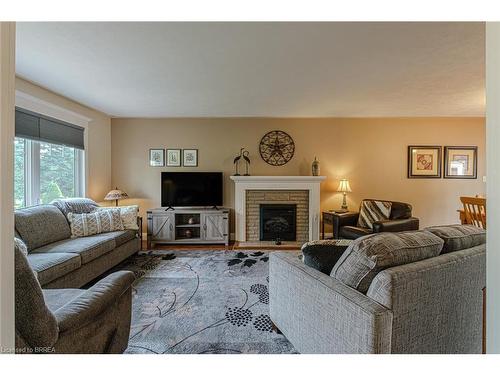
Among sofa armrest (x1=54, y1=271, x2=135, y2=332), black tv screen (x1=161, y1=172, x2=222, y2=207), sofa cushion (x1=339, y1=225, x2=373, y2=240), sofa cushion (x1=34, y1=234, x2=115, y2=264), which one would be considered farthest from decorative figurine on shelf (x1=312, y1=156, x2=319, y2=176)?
sofa armrest (x1=54, y1=271, x2=135, y2=332)

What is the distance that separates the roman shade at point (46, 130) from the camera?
9.68 feet

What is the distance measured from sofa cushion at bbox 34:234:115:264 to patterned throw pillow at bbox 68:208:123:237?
16 centimetres

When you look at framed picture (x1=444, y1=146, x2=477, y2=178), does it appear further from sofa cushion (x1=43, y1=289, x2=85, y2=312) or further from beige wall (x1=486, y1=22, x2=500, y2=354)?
sofa cushion (x1=43, y1=289, x2=85, y2=312)

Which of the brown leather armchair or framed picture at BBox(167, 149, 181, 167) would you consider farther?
framed picture at BBox(167, 149, 181, 167)

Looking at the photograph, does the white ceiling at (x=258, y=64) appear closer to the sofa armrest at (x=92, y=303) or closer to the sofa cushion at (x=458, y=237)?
the sofa cushion at (x=458, y=237)

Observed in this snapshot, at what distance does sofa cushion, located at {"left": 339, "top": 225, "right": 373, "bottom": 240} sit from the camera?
148 inches

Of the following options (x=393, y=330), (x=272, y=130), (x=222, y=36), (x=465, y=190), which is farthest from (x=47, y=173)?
(x=465, y=190)

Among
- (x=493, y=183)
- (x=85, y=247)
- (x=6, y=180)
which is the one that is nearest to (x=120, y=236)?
(x=85, y=247)

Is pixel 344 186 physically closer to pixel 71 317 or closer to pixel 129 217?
pixel 129 217

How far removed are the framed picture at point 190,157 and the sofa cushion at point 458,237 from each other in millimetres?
4081

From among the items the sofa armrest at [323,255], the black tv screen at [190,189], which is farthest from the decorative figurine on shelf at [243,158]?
the sofa armrest at [323,255]

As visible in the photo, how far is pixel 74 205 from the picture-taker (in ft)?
11.3

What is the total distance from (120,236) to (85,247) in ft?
2.08
